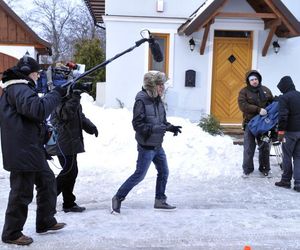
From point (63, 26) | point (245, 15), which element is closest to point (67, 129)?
point (245, 15)

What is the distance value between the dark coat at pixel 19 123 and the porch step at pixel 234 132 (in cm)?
684

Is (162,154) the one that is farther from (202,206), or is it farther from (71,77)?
(71,77)

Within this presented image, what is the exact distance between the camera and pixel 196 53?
12336 mm

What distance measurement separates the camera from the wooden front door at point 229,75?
12.6 metres

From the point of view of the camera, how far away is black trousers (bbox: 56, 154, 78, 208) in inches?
230

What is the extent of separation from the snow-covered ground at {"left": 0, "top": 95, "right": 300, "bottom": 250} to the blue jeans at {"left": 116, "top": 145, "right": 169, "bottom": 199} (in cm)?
29

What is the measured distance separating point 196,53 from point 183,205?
258 inches

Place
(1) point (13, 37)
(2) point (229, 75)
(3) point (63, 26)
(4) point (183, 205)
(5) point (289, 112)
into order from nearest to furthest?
(4) point (183, 205) → (5) point (289, 112) → (2) point (229, 75) → (1) point (13, 37) → (3) point (63, 26)

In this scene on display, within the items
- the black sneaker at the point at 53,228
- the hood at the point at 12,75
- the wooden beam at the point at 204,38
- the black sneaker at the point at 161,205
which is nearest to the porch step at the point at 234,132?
the wooden beam at the point at 204,38

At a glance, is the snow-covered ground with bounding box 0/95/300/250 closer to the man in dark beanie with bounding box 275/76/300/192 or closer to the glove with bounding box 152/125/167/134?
the man in dark beanie with bounding box 275/76/300/192

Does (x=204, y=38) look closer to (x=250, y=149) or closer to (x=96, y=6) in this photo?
(x=250, y=149)

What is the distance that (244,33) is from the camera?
12633mm

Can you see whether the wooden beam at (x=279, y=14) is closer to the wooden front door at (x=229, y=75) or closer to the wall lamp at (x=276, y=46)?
the wall lamp at (x=276, y=46)

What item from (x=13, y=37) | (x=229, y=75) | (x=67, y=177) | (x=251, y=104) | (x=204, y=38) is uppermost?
(x=13, y=37)
